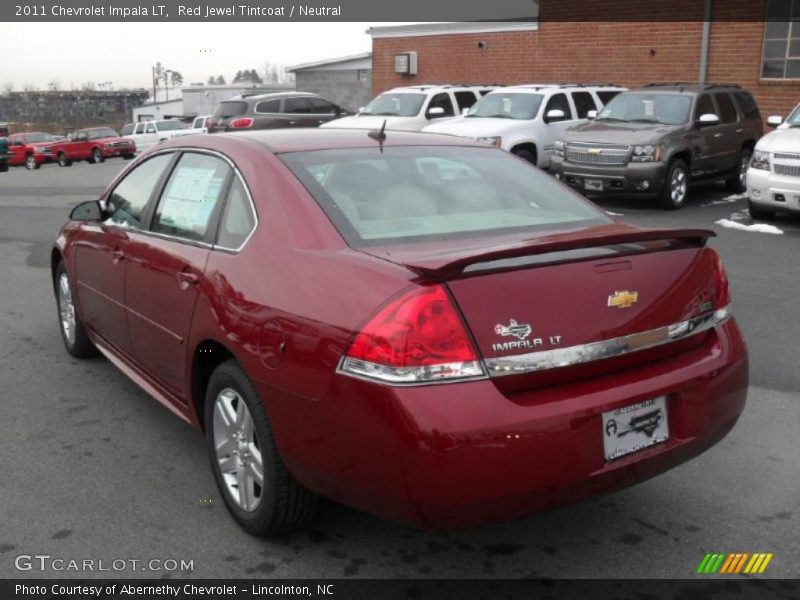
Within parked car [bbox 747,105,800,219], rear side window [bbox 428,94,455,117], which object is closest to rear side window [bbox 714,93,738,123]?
parked car [bbox 747,105,800,219]

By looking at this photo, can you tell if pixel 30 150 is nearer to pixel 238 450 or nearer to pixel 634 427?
pixel 238 450

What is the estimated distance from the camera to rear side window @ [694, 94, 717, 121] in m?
13.7

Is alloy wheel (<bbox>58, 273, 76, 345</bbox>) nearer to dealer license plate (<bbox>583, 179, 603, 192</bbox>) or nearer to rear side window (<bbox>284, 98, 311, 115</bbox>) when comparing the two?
dealer license plate (<bbox>583, 179, 603, 192</bbox>)

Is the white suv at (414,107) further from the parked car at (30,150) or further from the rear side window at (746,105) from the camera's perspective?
the parked car at (30,150)

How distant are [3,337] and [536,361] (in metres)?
5.08

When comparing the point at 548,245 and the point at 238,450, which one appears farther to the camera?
the point at 238,450

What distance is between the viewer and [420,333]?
9.08 ft

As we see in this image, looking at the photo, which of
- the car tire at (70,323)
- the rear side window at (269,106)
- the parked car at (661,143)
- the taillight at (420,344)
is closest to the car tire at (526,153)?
the parked car at (661,143)

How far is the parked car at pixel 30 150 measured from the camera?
129 feet

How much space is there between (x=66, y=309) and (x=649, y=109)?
10.6 meters

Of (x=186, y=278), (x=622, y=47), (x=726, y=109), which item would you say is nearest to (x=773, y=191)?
(x=726, y=109)

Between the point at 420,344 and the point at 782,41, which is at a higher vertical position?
the point at 782,41

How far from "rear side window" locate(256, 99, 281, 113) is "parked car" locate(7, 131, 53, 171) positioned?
1846 centimetres

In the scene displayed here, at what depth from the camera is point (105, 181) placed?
21.7 meters
